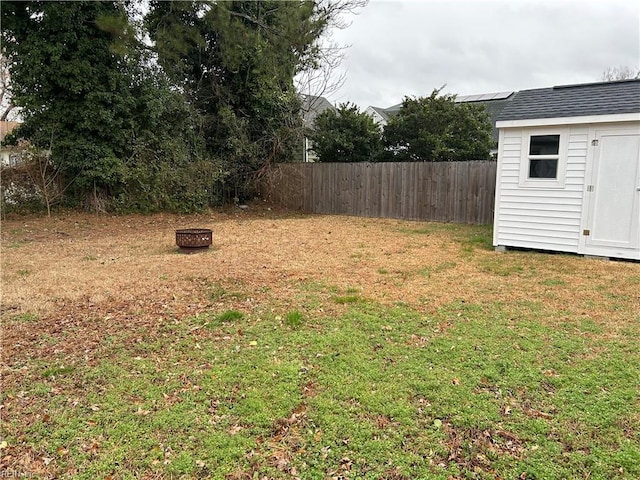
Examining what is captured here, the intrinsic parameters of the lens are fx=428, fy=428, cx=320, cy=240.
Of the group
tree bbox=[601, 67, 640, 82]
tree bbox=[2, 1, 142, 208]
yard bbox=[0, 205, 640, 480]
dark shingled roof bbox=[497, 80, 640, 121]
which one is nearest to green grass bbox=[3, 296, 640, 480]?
yard bbox=[0, 205, 640, 480]

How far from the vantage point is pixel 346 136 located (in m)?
13.5

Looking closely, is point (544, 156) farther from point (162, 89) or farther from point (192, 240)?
point (162, 89)

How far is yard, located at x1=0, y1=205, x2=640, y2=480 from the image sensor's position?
2115 millimetres

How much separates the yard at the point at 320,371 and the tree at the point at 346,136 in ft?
27.5

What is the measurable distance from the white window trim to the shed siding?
1.4 inches

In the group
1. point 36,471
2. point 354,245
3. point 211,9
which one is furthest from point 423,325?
point 211,9

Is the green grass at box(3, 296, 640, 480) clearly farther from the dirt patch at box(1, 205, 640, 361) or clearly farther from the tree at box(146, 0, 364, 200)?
the tree at box(146, 0, 364, 200)

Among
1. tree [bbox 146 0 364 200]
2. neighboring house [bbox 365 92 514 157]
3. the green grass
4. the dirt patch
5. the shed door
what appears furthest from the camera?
neighboring house [bbox 365 92 514 157]

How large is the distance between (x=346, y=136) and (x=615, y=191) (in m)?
8.57

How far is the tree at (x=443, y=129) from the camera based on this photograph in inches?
512

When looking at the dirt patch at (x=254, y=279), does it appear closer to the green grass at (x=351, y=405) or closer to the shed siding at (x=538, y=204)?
the shed siding at (x=538, y=204)

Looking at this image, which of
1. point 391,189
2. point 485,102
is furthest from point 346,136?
point 485,102

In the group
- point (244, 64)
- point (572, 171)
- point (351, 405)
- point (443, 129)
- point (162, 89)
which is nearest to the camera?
point (351, 405)

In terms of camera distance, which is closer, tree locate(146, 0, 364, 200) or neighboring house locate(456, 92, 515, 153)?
tree locate(146, 0, 364, 200)
